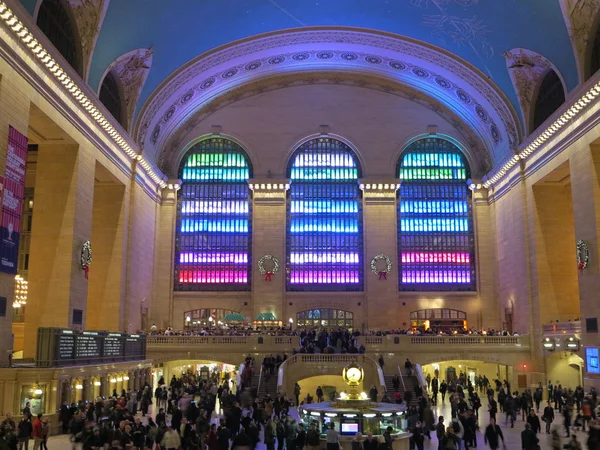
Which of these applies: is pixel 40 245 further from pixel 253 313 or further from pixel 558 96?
pixel 558 96

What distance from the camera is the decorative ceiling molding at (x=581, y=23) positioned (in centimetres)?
2667

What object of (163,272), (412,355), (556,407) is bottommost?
(556,407)

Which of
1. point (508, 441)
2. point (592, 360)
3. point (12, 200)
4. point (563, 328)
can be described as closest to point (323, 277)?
point (563, 328)

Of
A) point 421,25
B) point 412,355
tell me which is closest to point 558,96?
point 421,25

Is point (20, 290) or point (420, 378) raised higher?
point (20, 290)

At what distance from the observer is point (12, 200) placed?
2100cm

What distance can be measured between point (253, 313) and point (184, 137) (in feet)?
41.0

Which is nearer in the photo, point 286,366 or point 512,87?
point 286,366

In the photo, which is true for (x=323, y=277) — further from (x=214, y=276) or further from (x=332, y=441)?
(x=332, y=441)

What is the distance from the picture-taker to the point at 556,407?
26.2 metres

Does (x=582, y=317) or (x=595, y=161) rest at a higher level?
(x=595, y=161)

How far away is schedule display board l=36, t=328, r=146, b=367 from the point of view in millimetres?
19297

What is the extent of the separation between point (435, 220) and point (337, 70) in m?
11.7

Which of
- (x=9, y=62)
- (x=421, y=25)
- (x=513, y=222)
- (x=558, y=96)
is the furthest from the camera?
(x=513, y=222)
